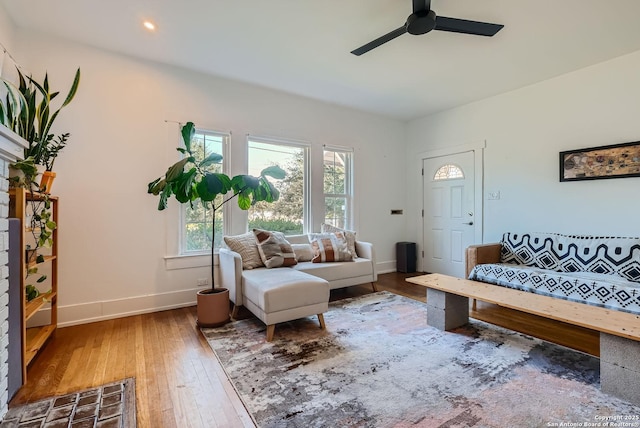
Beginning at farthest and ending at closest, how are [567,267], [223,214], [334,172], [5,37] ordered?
[334,172] → [223,214] → [567,267] → [5,37]

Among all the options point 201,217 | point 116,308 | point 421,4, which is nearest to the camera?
point 421,4

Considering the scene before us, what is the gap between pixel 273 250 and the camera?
10.9ft

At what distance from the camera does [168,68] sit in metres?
3.32

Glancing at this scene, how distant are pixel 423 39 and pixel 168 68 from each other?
107 inches

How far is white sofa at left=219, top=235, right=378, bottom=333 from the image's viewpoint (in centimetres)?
249

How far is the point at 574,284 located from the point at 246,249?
10.4 ft

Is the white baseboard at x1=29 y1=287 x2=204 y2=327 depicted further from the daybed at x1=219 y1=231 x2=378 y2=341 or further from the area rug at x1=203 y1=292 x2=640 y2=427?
the area rug at x1=203 y1=292 x2=640 y2=427

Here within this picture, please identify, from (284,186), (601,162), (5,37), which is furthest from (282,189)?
(601,162)

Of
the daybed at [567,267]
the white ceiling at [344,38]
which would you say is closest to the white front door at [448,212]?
the daybed at [567,267]

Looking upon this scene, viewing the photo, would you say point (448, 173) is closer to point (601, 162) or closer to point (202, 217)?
point (601, 162)

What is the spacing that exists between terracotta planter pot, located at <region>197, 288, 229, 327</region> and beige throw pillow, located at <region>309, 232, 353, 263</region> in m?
1.28

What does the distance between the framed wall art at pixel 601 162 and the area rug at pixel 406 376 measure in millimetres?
2116

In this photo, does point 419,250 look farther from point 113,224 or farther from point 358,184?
point 113,224

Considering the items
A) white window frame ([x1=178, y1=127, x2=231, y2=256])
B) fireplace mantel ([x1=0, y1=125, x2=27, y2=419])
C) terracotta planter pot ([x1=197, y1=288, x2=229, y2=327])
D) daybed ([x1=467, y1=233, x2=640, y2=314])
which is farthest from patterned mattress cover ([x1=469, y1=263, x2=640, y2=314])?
fireplace mantel ([x1=0, y1=125, x2=27, y2=419])
